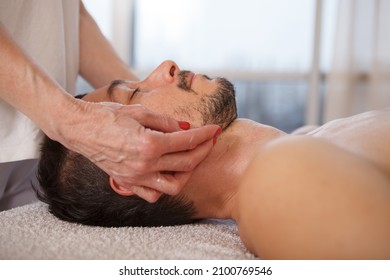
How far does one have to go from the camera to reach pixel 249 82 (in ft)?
11.7

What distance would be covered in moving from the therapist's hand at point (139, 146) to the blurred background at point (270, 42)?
235 centimetres

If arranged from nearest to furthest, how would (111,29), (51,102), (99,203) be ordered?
(51,102) → (99,203) → (111,29)

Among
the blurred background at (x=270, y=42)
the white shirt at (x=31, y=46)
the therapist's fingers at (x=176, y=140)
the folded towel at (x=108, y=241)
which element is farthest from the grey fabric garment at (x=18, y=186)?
the blurred background at (x=270, y=42)

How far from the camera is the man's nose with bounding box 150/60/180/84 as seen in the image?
4.70 ft

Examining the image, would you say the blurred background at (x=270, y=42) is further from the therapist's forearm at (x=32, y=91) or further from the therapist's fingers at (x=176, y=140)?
the therapist's fingers at (x=176, y=140)

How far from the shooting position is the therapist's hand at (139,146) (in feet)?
3.46

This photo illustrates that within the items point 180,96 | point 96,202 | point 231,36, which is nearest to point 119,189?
point 96,202

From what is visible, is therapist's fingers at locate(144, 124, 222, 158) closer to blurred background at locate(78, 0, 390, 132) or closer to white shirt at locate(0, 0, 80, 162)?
white shirt at locate(0, 0, 80, 162)

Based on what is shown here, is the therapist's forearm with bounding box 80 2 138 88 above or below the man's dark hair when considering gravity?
above

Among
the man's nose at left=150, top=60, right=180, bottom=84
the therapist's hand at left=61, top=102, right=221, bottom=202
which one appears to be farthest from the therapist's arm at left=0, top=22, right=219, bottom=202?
the man's nose at left=150, top=60, right=180, bottom=84

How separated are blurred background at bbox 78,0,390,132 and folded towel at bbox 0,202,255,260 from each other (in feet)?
7.32
